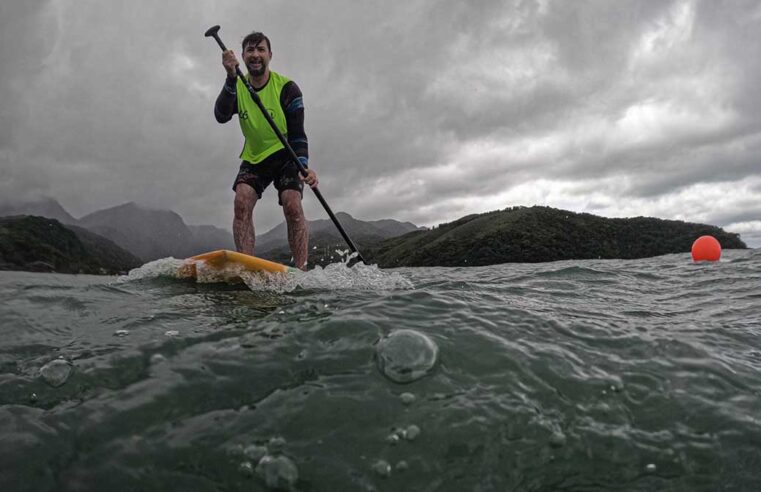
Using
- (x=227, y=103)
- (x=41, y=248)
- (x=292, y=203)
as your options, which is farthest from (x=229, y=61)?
(x=41, y=248)

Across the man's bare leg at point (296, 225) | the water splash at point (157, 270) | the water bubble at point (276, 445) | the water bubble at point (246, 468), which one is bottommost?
the water bubble at point (246, 468)

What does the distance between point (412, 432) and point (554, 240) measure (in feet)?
303

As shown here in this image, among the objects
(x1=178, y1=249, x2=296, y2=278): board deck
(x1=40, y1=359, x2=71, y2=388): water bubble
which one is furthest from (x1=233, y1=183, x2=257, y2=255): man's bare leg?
(x1=40, y1=359, x2=71, y2=388): water bubble

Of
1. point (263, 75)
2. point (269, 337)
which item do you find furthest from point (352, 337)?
point (263, 75)

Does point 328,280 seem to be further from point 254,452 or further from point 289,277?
point 254,452

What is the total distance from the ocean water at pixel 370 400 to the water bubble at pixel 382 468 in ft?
0.04

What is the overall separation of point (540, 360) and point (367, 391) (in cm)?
160

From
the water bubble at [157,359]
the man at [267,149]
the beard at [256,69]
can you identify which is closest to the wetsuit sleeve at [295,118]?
the man at [267,149]

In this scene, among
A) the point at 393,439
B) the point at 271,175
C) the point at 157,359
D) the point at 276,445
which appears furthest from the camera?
the point at 271,175

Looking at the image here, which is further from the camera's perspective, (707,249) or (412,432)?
(707,249)

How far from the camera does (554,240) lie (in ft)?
290

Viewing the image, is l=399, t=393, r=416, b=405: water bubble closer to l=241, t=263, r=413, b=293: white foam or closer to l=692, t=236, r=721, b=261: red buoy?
l=241, t=263, r=413, b=293: white foam

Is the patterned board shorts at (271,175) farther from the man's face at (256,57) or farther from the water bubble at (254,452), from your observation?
the water bubble at (254,452)

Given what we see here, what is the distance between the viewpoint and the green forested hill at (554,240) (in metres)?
85.5
